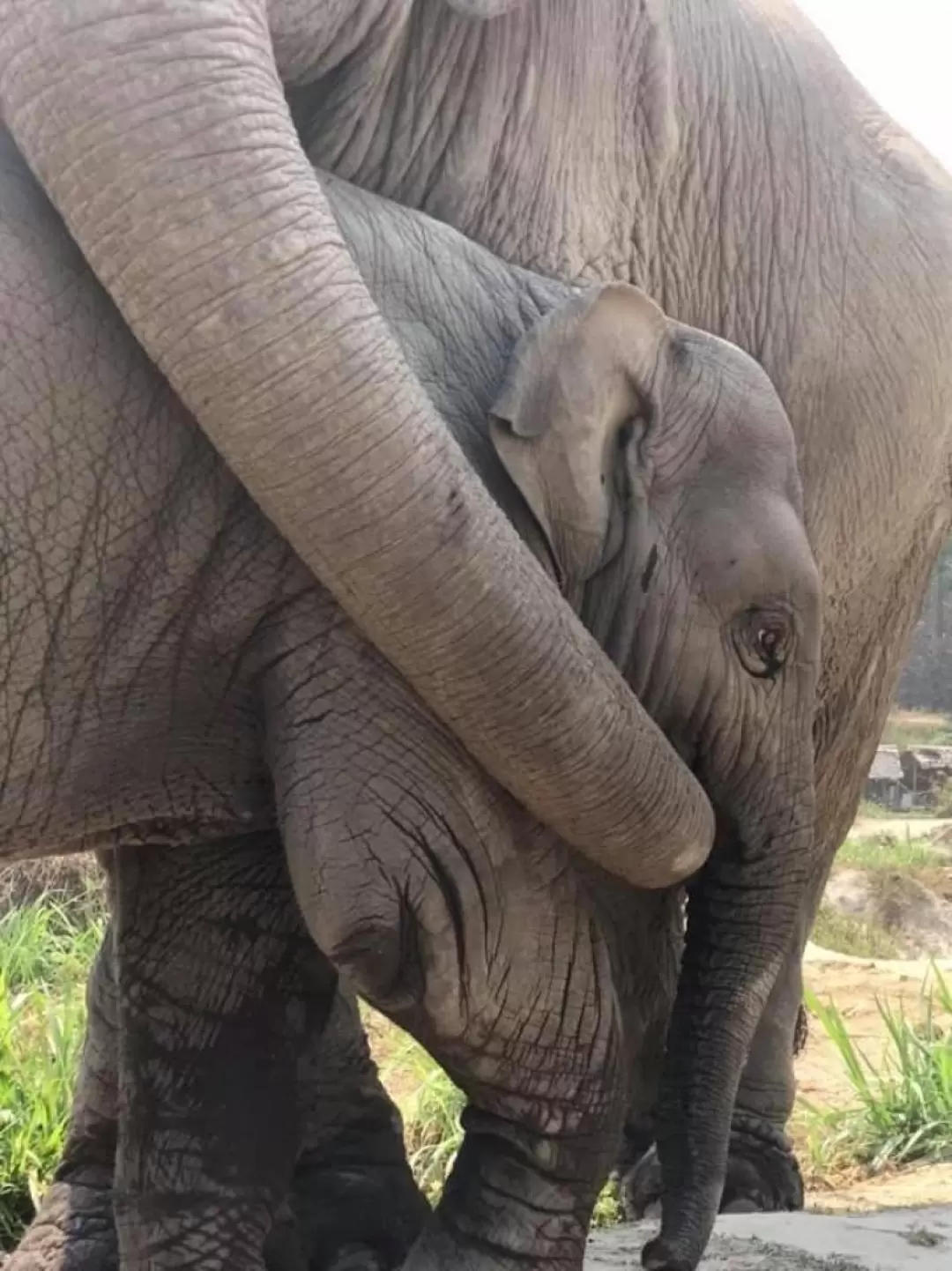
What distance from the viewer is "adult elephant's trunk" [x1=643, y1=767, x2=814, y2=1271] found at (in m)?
2.35

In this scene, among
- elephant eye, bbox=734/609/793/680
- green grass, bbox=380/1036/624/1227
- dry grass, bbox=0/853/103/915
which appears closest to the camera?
elephant eye, bbox=734/609/793/680

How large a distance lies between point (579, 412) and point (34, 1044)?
2928 millimetres

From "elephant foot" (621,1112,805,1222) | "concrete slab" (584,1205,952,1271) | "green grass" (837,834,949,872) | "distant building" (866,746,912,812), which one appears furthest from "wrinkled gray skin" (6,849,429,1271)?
"distant building" (866,746,912,812)

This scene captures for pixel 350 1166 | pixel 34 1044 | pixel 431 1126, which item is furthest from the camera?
pixel 34 1044

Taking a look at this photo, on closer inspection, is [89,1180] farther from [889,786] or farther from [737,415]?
[889,786]

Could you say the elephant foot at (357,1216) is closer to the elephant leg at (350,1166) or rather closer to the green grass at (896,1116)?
the elephant leg at (350,1166)

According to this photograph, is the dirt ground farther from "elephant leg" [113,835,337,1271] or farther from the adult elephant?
"elephant leg" [113,835,337,1271]

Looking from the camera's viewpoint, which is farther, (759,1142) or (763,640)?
(759,1142)

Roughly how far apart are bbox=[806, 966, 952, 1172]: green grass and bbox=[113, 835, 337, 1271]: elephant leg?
2248 millimetres

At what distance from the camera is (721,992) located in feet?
7.84

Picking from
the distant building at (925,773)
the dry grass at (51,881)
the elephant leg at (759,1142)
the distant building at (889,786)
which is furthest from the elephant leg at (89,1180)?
the distant building at (925,773)

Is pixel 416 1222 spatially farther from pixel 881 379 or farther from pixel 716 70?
pixel 716 70

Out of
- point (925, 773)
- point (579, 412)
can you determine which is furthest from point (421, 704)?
point (925, 773)

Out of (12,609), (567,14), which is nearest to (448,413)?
(12,609)
